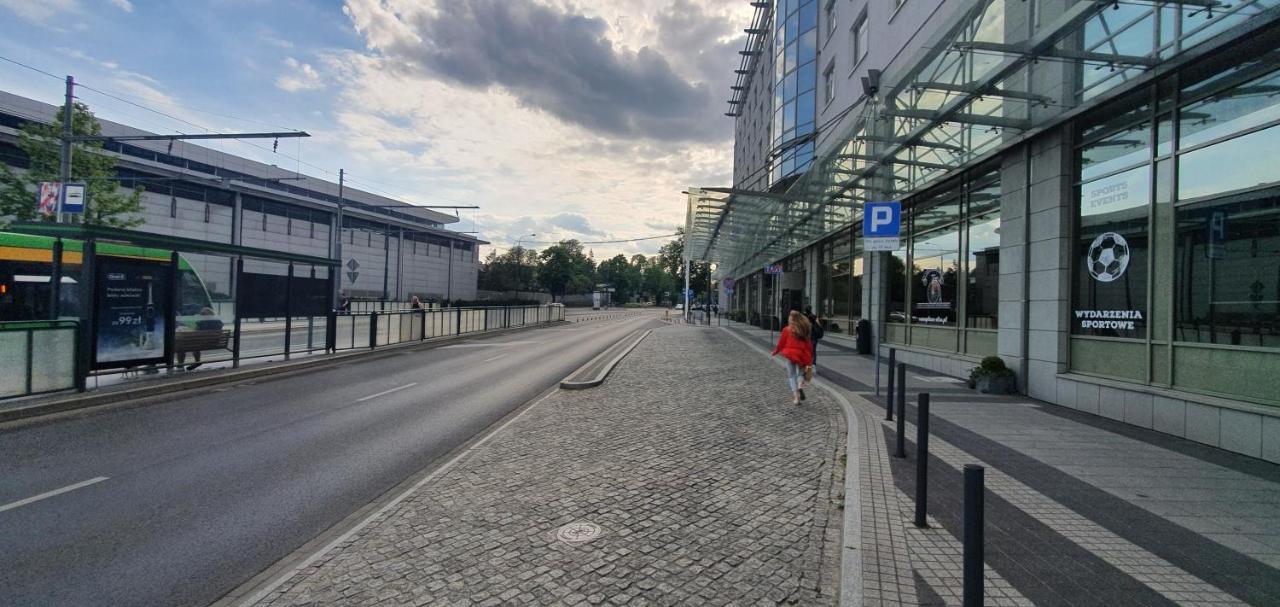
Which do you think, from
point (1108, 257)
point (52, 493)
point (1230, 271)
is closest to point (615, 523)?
point (52, 493)

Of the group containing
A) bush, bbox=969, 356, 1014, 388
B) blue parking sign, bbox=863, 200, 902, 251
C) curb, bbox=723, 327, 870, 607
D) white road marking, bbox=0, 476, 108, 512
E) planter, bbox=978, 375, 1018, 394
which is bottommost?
white road marking, bbox=0, 476, 108, 512

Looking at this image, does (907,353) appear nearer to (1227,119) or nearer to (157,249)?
(1227,119)

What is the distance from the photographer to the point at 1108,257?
843cm

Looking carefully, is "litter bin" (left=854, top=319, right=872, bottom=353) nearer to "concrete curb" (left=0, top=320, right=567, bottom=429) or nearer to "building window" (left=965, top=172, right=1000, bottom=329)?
"building window" (left=965, top=172, right=1000, bottom=329)

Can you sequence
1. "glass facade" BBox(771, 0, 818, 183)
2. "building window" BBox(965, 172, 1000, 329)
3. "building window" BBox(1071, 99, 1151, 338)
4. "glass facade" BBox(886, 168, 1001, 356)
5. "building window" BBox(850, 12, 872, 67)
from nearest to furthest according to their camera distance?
"building window" BBox(1071, 99, 1151, 338) → "building window" BBox(965, 172, 1000, 329) → "glass facade" BBox(886, 168, 1001, 356) → "building window" BBox(850, 12, 872, 67) → "glass facade" BBox(771, 0, 818, 183)

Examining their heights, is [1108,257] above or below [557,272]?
below

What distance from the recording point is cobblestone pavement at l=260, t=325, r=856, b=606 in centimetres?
332

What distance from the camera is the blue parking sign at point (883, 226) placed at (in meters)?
8.91

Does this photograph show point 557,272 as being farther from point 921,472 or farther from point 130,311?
point 921,472

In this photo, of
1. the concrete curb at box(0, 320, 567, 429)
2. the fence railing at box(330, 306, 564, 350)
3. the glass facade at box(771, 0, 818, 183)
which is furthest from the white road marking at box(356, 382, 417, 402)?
the glass facade at box(771, 0, 818, 183)

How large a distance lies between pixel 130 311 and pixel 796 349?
12616mm

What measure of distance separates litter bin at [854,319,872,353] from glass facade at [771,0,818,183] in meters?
11.7

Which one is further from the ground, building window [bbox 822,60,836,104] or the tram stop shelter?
building window [bbox 822,60,836,104]

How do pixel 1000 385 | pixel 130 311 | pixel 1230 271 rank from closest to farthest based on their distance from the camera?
pixel 1230 271 → pixel 1000 385 → pixel 130 311
